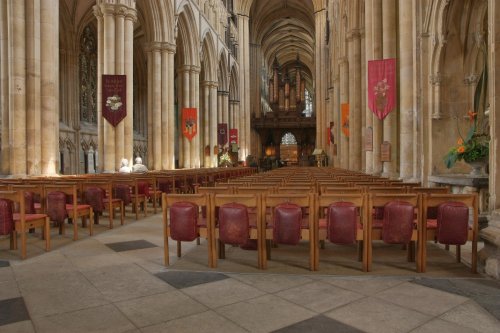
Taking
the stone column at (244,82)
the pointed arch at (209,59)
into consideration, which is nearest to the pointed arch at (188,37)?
the pointed arch at (209,59)

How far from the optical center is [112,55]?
15.7 m

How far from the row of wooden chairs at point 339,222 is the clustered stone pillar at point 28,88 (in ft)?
30.8

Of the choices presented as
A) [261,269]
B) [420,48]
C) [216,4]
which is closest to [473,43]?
[420,48]

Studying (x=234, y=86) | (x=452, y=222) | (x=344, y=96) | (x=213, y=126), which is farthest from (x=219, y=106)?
(x=452, y=222)

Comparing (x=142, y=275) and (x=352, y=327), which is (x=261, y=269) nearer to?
(x=142, y=275)

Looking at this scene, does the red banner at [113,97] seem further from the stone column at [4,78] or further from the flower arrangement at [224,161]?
the flower arrangement at [224,161]

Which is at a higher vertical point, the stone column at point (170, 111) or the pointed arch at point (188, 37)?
the pointed arch at point (188, 37)

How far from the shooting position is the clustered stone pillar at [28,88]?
11.3 meters

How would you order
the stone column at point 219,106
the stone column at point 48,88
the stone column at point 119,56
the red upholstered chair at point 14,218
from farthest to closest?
the stone column at point 219,106 → the stone column at point 119,56 → the stone column at point 48,88 → the red upholstered chair at point 14,218

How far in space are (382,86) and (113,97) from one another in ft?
29.1

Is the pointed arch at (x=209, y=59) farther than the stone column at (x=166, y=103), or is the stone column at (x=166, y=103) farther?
the pointed arch at (x=209, y=59)

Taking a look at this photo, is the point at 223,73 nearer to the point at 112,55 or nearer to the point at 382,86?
the point at 112,55

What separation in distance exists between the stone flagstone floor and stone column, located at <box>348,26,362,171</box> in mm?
11886

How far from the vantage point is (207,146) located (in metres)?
30.0
